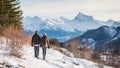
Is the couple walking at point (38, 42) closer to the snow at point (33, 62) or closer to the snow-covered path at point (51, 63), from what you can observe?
the snow-covered path at point (51, 63)

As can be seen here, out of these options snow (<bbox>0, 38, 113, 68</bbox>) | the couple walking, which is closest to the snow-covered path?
snow (<bbox>0, 38, 113, 68</bbox>)

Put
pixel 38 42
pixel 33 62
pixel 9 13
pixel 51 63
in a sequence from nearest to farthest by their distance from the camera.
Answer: pixel 33 62 < pixel 51 63 < pixel 38 42 < pixel 9 13

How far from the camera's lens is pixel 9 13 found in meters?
38.5

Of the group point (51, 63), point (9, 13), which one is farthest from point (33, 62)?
point (9, 13)

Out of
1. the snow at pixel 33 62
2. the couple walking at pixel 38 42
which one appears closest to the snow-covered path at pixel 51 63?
the snow at pixel 33 62

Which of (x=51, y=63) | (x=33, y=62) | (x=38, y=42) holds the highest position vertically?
(x=38, y=42)

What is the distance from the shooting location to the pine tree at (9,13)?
117 feet

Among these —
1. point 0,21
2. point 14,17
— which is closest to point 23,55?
point 0,21

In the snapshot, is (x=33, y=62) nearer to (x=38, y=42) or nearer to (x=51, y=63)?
(x=51, y=63)

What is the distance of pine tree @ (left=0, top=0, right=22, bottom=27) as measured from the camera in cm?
3562

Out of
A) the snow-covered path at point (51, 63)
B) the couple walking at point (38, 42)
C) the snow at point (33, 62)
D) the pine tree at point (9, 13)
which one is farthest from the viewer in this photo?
the pine tree at point (9, 13)

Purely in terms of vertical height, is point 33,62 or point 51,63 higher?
point 33,62

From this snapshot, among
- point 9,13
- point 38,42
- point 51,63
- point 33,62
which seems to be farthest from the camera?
point 9,13

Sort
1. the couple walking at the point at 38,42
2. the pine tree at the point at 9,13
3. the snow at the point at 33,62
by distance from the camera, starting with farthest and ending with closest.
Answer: the pine tree at the point at 9,13 → the couple walking at the point at 38,42 → the snow at the point at 33,62
